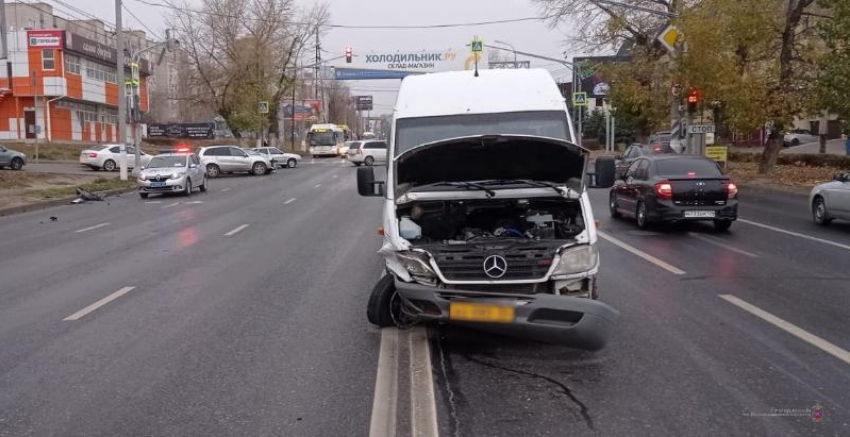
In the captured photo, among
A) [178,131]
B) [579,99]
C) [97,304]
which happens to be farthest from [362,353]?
[178,131]

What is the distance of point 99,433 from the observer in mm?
4648

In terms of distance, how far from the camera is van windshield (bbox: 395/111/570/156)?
26.3ft

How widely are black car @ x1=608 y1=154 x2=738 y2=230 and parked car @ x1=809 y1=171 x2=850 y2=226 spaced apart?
2.05 m

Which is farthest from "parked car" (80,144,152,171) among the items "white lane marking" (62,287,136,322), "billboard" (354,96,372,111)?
"billboard" (354,96,372,111)

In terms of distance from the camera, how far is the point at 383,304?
700 cm

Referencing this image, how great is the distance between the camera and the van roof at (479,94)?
8.30 m

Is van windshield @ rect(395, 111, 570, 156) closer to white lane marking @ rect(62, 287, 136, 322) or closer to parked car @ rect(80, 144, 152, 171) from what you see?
white lane marking @ rect(62, 287, 136, 322)

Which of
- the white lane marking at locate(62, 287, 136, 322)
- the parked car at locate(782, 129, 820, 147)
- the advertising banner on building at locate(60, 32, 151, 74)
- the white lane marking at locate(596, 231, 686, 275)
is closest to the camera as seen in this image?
the white lane marking at locate(62, 287, 136, 322)

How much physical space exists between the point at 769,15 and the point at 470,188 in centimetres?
2279

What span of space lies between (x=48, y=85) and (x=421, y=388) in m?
55.2

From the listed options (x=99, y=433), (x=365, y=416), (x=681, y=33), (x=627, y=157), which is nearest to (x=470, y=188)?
(x=365, y=416)

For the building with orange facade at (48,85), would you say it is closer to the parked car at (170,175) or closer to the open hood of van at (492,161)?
the parked car at (170,175)

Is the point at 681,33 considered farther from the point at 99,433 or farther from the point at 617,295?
the point at 99,433

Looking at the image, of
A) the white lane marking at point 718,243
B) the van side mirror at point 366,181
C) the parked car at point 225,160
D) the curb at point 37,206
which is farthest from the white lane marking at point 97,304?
the parked car at point 225,160
